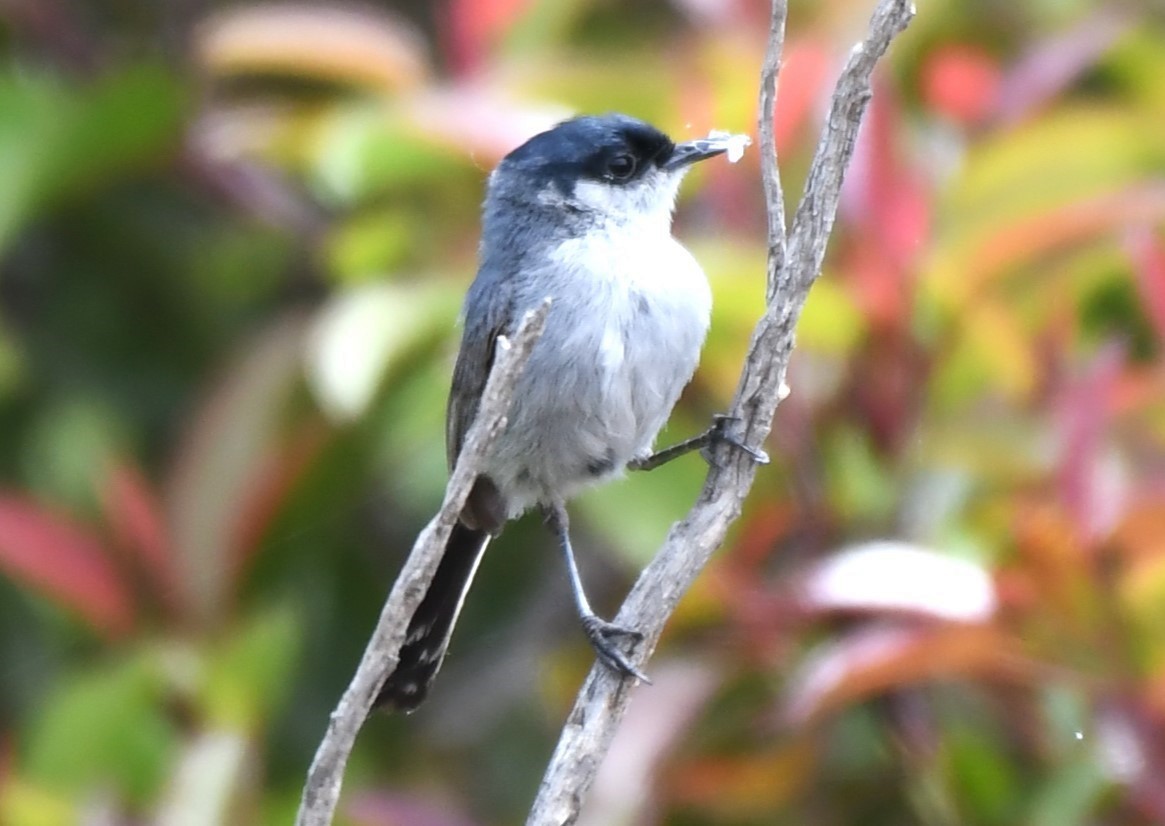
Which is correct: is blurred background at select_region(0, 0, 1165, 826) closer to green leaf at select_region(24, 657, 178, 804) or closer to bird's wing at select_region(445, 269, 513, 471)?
green leaf at select_region(24, 657, 178, 804)

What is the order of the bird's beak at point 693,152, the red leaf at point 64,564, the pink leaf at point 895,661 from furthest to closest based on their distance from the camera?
the red leaf at point 64,564 → the bird's beak at point 693,152 → the pink leaf at point 895,661

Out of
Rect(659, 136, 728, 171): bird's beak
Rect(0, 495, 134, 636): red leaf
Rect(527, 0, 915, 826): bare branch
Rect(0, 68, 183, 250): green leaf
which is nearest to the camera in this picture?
Rect(527, 0, 915, 826): bare branch

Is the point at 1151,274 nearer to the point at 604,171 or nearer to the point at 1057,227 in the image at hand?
the point at 1057,227

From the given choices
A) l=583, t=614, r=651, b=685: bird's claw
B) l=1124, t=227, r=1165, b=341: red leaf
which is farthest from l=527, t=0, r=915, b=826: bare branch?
l=1124, t=227, r=1165, b=341: red leaf

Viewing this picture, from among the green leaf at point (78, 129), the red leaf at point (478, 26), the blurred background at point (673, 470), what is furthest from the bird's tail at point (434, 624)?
the green leaf at point (78, 129)

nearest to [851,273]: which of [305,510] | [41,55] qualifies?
[305,510]

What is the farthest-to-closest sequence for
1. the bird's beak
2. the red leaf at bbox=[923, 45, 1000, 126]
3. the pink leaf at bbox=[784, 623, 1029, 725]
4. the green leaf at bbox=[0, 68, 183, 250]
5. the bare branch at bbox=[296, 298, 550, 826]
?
the green leaf at bbox=[0, 68, 183, 250]
the red leaf at bbox=[923, 45, 1000, 126]
the bird's beak
the pink leaf at bbox=[784, 623, 1029, 725]
the bare branch at bbox=[296, 298, 550, 826]

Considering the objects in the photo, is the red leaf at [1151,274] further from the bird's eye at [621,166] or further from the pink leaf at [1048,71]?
the bird's eye at [621,166]

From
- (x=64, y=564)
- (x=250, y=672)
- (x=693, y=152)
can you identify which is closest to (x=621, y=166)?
(x=693, y=152)
